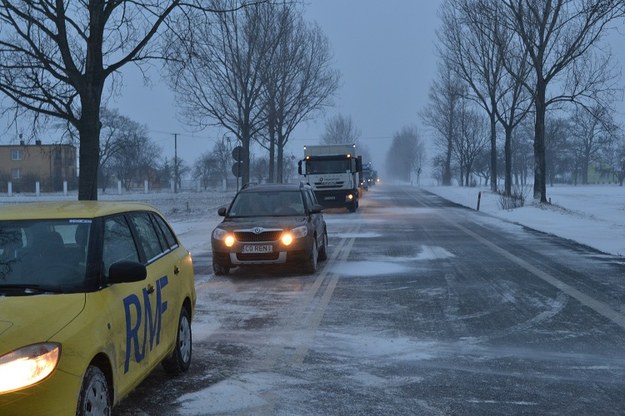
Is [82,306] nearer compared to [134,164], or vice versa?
[82,306]

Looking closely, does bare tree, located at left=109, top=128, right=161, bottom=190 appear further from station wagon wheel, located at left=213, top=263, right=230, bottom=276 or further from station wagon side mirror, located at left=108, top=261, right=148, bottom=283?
station wagon side mirror, located at left=108, top=261, right=148, bottom=283

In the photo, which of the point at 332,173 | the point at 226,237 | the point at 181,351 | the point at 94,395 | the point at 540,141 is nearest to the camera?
the point at 94,395

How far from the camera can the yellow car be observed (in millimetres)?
3279

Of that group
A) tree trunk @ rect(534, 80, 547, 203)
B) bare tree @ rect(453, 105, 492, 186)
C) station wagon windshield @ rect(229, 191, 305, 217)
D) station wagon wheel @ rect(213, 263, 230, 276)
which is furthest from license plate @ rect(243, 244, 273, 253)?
bare tree @ rect(453, 105, 492, 186)

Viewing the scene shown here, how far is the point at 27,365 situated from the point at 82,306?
573 millimetres

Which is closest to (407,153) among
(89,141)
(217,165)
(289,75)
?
(217,165)

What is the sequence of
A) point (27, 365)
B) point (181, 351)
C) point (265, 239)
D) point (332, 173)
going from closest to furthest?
point (27, 365)
point (181, 351)
point (265, 239)
point (332, 173)

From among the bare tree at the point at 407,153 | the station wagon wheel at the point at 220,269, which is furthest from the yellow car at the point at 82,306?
the bare tree at the point at 407,153

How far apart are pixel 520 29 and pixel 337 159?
417 inches

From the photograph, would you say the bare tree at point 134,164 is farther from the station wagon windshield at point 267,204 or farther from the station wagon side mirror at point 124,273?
the station wagon side mirror at point 124,273

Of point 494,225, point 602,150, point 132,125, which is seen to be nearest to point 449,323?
point 494,225

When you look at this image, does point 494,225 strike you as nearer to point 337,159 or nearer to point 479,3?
point 337,159

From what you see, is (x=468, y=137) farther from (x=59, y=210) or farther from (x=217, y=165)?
(x=59, y=210)

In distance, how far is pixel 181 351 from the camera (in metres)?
5.71
